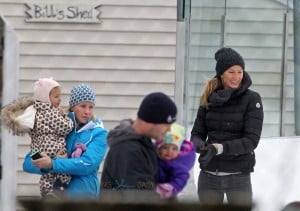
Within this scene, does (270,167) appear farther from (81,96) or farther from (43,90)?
(43,90)

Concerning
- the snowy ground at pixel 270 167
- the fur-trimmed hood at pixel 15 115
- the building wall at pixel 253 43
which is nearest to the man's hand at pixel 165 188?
the fur-trimmed hood at pixel 15 115

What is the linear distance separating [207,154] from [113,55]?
15.5 ft

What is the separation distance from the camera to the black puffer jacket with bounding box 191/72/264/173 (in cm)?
594

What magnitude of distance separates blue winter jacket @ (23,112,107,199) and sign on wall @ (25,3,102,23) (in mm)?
4674

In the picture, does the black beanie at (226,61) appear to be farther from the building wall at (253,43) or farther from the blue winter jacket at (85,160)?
the building wall at (253,43)

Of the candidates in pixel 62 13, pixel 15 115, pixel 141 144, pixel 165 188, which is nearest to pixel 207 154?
pixel 15 115

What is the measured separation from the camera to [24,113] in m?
5.85

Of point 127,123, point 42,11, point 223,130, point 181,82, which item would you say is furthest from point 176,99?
point 127,123

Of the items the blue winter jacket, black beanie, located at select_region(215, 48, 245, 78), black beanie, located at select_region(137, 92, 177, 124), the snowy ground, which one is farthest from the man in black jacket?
the snowy ground

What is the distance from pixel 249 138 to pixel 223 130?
0.18 m

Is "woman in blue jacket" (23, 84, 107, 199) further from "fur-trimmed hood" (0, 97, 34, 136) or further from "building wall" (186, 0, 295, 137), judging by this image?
"building wall" (186, 0, 295, 137)

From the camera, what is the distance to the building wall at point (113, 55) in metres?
10.5

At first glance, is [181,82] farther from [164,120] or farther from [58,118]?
[164,120]

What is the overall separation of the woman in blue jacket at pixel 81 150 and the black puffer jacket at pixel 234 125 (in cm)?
70
